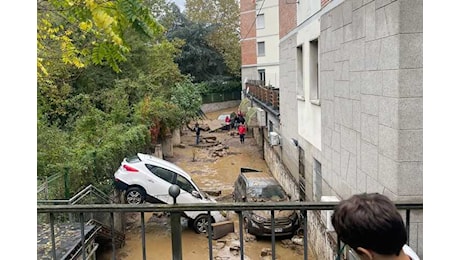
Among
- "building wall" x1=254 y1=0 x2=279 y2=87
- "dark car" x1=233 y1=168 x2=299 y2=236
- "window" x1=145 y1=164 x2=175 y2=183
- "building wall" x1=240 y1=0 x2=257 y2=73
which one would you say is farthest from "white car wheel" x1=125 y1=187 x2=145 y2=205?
"building wall" x1=240 y1=0 x2=257 y2=73

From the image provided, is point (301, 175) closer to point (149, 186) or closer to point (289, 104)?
point (289, 104)

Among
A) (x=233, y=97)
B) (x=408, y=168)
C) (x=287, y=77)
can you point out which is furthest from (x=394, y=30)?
(x=233, y=97)

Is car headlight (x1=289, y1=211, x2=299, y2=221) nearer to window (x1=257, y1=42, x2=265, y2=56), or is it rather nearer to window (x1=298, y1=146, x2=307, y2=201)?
window (x1=298, y1=146, x2=307, y2=201)

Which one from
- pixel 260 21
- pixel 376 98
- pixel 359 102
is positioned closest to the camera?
pixel 376 98

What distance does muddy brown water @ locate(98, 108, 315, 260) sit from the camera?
9227mm

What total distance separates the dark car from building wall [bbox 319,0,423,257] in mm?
2772

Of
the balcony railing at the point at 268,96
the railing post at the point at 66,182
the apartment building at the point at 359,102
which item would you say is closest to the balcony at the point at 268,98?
the balcony railing at the point at 268,96

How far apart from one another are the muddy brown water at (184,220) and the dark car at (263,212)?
1.29 feet

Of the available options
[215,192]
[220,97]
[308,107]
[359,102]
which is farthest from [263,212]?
[220,97]

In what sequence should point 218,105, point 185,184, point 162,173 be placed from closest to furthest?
point 162,173 → point 185,184 → point 218,105

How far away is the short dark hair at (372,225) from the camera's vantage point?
1371 millimetres

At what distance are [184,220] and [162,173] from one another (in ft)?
4.69

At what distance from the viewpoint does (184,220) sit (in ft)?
35.7
